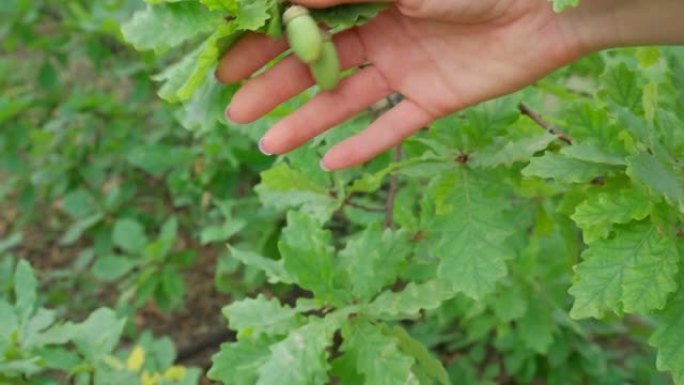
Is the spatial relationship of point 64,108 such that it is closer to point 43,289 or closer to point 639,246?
point 43,289

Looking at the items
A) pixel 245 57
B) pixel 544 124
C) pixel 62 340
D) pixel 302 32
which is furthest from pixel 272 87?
pixel 62 340

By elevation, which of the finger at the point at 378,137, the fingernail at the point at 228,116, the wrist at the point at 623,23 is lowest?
the finger at the point at 378,137

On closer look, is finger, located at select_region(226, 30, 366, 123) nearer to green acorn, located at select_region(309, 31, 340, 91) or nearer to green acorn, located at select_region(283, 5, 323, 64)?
green acorn, located at select_region(309, 31, 340, 91)

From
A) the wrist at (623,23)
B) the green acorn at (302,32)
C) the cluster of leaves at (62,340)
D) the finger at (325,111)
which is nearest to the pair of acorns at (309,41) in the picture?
the green acorn at (302,32)

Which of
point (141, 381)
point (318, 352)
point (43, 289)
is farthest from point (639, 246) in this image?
point (43, 289)

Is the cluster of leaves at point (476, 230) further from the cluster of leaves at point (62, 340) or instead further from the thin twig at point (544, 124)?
the cluster of leaves at point (62, 340)

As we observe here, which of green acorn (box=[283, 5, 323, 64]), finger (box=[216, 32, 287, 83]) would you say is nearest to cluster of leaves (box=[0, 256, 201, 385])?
finger (box=[216, 32, 287, 83])

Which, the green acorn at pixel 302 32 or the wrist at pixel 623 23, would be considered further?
the wrist at pixel 623 23

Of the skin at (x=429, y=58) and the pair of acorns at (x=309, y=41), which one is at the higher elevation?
the pair of acorns at (x=309, y=41)
